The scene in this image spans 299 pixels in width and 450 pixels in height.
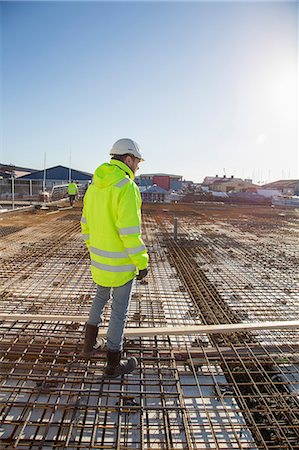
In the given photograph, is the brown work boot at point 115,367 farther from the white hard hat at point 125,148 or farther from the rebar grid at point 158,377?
the white hard hat at point 125,148

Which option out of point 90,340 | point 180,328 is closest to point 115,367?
point 90,340

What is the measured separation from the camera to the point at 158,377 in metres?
2.20

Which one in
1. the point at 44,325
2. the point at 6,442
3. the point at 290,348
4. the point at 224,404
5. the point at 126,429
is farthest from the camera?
the point at 44,325

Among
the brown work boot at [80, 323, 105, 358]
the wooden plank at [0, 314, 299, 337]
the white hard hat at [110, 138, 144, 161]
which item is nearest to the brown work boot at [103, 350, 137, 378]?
the brown work boot at [80, 323, 105, 358]

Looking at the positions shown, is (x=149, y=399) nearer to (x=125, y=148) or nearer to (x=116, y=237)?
(x=116, y=237)

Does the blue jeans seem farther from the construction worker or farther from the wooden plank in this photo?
the wooden plank

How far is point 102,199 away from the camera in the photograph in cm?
191

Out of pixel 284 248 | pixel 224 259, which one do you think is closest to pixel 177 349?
pixel 224 259

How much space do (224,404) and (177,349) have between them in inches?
23.6

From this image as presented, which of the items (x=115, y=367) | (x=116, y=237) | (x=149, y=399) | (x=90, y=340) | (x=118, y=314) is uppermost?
(x=116, y=237)

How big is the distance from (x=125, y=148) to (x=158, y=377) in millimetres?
1658

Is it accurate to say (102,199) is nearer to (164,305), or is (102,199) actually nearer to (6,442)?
(6,442)

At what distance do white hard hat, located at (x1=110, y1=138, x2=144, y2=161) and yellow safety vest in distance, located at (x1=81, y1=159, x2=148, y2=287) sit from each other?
0.07 m

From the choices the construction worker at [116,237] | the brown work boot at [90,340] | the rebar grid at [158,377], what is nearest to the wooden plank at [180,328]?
the rebar grid at [158,377]
